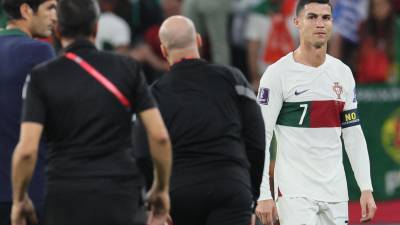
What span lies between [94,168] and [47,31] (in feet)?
5.14

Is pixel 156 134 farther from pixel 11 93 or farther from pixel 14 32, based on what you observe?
pixel 14 32

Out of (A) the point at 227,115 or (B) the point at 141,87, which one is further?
(A) the point at 227,115

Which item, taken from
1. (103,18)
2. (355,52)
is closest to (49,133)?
(103,18)

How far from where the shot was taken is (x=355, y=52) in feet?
56.0

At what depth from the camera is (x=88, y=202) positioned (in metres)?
6.82

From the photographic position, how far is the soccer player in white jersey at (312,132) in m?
8.88

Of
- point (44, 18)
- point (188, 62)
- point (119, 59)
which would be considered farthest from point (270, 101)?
point (119, 59)

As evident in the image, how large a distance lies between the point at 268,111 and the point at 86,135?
7.81ft

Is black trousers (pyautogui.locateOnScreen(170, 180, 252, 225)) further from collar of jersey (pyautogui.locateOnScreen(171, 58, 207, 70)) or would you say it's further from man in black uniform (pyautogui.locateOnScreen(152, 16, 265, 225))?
collar of jersey (pyautogui.locateOnScreen(171, 58, 207, 70))

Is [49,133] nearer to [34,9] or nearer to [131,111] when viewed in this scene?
[131,111]

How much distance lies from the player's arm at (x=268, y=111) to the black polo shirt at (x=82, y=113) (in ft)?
6.67

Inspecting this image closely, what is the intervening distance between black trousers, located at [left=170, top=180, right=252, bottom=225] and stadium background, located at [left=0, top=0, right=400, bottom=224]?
799 centimetres

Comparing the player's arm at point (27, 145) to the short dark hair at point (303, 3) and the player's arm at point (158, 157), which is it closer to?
the player's arm at point (158, 157)

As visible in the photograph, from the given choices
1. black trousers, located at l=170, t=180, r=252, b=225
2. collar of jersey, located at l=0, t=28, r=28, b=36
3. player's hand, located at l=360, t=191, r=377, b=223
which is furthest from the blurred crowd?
black trousers, located at l=170, t=180, r=252, b=225
